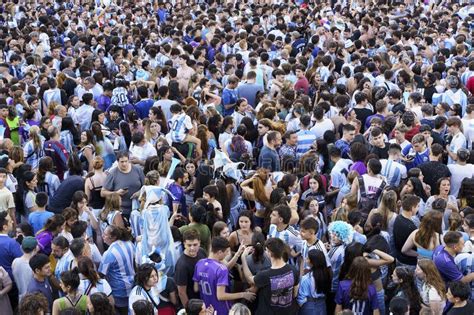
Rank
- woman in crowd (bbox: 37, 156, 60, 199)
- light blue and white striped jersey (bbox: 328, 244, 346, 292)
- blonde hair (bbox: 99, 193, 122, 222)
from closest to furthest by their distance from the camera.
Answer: light blue and white striped jersey (bbox: 328, 244, 346, 292) → blonde hair (bbox: 99, 193, 122, 222) → woman in crowd (bbox: 37, 156, 60, 199)

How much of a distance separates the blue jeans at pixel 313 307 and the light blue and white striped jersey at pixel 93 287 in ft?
5.82

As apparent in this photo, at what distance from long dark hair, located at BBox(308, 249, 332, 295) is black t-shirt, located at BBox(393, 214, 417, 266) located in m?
1.09

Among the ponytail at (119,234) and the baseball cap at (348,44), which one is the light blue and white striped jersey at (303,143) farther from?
the baseball cap at (348,44)

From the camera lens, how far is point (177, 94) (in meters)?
13.5

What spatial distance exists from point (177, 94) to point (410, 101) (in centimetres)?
397

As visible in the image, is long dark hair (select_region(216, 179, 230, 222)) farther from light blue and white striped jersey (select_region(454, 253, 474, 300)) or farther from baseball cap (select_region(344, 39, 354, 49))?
baseball cap (select_region(344, 39, 354, 49))

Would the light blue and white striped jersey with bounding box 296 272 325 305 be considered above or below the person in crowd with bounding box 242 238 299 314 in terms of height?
below

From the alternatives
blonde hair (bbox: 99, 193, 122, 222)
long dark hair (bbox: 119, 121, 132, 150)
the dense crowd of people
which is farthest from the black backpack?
long dark hair (bbox: 119, 121, 132, 150)

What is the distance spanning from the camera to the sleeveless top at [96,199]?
962 cm

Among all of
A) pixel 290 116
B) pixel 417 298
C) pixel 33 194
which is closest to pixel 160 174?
pixel 33 194

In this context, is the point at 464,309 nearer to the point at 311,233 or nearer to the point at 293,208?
the point at 311,233

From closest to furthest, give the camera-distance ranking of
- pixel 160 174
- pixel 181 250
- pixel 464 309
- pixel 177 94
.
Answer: pixel 464 309
pixel 181 250
pixel 160 174
pixel 177 94

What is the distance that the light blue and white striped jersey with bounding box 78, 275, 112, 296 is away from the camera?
22.9ft

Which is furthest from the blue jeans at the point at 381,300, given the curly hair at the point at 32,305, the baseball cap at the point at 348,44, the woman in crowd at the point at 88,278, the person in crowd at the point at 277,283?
the baseball cap at the point at 348,44
